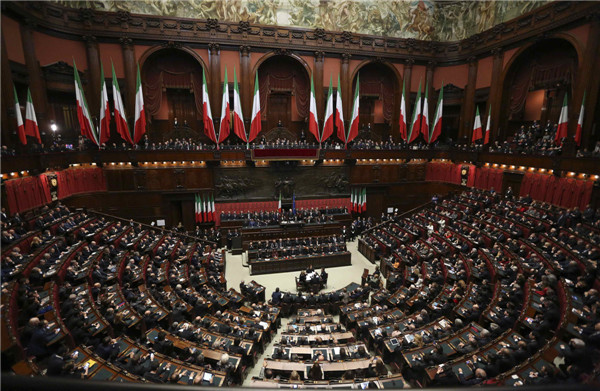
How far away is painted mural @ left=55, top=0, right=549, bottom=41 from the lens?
19812 millimetres

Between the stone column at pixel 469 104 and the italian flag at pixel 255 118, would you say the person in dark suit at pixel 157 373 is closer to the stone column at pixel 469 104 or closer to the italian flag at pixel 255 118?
the italian flag at pixel 255 118

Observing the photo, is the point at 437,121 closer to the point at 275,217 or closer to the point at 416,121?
the point at 416,121

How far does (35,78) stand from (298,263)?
1732 cm

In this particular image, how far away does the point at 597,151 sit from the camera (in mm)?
13617

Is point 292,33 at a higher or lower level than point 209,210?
higher

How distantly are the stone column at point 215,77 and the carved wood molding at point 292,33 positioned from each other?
606 mm

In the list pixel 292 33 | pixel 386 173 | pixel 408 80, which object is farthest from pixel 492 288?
pixel 292 33

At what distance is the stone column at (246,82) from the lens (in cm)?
2133

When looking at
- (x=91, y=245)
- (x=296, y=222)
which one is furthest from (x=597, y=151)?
(x=91, y=245)

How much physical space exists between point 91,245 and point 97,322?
5756 mm

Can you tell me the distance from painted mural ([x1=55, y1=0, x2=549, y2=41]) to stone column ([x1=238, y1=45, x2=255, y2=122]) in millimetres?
2469

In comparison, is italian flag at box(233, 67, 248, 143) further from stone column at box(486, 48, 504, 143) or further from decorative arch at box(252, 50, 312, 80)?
stone column at box(486, 48, 504, 143)

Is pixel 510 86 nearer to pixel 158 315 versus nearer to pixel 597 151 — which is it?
pixel 597 151

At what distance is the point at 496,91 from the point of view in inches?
824
